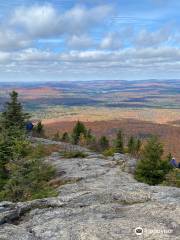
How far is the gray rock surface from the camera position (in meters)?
15.2

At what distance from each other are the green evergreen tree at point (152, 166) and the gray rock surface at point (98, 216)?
13.1 meters

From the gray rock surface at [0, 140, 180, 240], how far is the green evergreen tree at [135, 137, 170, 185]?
13.1 metres

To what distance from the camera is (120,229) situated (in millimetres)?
15477

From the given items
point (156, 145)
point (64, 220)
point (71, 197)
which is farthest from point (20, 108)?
point (64, 220)

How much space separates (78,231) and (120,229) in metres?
1.88

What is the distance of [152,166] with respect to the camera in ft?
122

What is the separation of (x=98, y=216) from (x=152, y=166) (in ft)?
68.4

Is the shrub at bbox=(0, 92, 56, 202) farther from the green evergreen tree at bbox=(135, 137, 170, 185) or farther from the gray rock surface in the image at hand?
the green evergreen tree at bbox=(135, 137, 170, 185)

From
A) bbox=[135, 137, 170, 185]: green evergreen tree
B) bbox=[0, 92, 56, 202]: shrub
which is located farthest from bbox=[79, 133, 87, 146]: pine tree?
bbox=[135, 137, 170, 185]: green evergreen tree

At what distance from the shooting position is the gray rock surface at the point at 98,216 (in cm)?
1516

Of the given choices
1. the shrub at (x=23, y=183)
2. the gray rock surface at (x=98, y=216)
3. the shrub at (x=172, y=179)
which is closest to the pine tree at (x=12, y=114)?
the shrub at (x=23, y=183)

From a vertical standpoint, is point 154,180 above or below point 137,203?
below

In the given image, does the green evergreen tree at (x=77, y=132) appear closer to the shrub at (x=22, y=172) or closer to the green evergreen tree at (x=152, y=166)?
the shrub at (x=22, y=172)

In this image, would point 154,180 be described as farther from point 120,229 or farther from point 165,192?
point 120,229
